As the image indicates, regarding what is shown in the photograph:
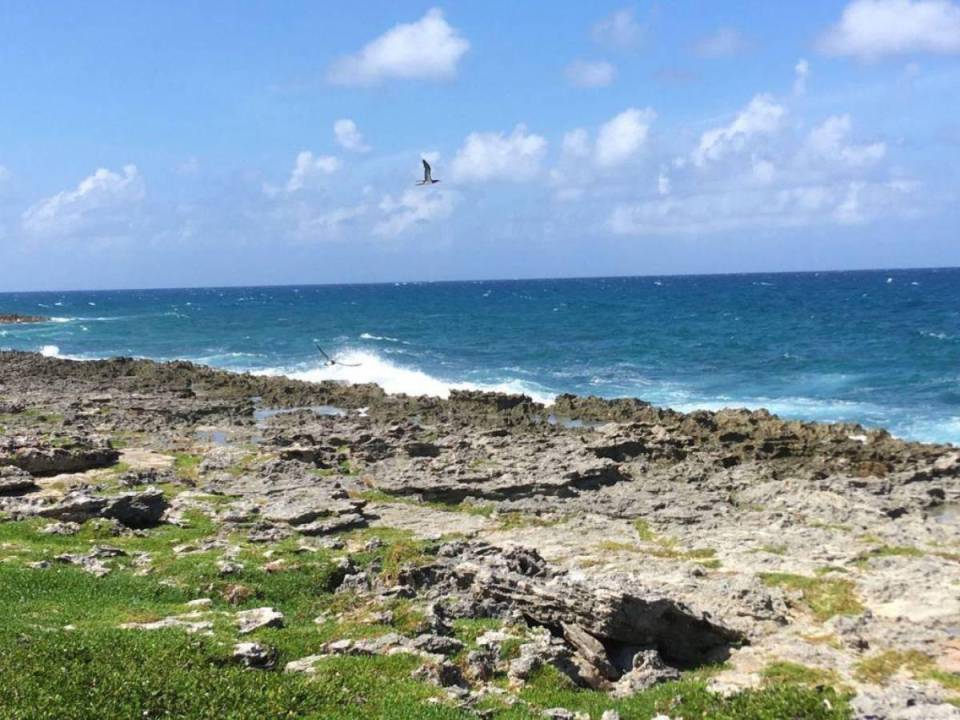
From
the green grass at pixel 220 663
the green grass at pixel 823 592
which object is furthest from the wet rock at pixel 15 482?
the green grass at pixel 823 592

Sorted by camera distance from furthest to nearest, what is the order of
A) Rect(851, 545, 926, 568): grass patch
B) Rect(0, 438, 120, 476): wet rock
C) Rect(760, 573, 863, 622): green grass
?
Rect(0, 438, 120, 476): wet rock
Rect(851, 545, 926, 568): grass patch
Rect(760, 573, 863, 622): green grass

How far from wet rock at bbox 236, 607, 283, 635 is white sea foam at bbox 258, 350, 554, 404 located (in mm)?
37409

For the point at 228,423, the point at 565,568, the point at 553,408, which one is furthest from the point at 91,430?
the point at 565,568

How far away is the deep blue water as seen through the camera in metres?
54.3

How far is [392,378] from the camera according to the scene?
210 feet

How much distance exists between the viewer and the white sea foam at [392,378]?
57500mm

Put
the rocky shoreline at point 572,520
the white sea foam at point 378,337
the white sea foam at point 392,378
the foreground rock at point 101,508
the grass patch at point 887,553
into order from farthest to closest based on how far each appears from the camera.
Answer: the white sea foam at point 378,337 < the white sea foam at point 392,378 < the foreground rock at point 101,508 < the grass patch at point 887,553 < the rocky shoreline at point 572,520

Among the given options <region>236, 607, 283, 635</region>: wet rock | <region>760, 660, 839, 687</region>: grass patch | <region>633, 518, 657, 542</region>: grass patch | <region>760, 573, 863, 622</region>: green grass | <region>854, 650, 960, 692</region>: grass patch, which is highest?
<region>236, 607, 283, 635</region>: wet rock

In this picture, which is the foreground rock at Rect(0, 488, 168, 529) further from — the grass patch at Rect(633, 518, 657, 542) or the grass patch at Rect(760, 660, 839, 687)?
the grass patch at Rect(760, 660, 839, 687)

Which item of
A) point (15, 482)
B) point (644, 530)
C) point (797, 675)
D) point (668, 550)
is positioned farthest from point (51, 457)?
point (797, 675)

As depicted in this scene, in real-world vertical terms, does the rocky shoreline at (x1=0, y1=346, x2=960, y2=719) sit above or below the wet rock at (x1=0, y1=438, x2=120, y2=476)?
below

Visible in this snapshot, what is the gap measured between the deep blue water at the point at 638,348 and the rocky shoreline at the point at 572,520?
37.3ft

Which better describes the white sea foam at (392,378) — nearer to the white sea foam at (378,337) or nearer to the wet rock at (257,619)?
the white sea foam at (378,337)

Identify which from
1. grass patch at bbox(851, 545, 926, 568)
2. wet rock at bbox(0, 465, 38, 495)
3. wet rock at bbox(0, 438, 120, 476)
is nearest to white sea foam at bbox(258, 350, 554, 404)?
wet rock at bbox(0, 438, 120, 476)
